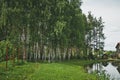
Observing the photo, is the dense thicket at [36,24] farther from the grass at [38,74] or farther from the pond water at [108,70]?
the grass at [38,74]

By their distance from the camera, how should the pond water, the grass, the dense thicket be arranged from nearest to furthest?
1. the grass
2. the pond water
3. the dense thicket

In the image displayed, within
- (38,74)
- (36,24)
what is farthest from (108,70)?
(38,74)

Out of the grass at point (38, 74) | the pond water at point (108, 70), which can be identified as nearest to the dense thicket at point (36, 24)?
the pond water at point (108, 70)

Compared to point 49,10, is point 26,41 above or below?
below

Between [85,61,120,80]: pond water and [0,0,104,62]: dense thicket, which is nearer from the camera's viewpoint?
[85,61,120,80]: pond water

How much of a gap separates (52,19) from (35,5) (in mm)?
4446

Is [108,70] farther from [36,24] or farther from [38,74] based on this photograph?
[38,74]

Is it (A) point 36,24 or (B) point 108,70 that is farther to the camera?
(A) point 36,24

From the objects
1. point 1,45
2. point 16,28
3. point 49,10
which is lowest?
point 1,45

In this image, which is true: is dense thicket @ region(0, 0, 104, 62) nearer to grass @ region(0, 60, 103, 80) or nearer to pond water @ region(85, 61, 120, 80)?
pond water @ region(85, 61, 120, 80)

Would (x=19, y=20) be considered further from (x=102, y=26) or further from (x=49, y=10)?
(x=102, y=26)

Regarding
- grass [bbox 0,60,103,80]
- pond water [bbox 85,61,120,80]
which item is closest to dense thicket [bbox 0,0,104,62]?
pond water [bbox 85,61,120,80]

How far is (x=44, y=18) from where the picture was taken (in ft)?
193

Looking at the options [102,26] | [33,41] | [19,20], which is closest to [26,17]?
[19,20]
